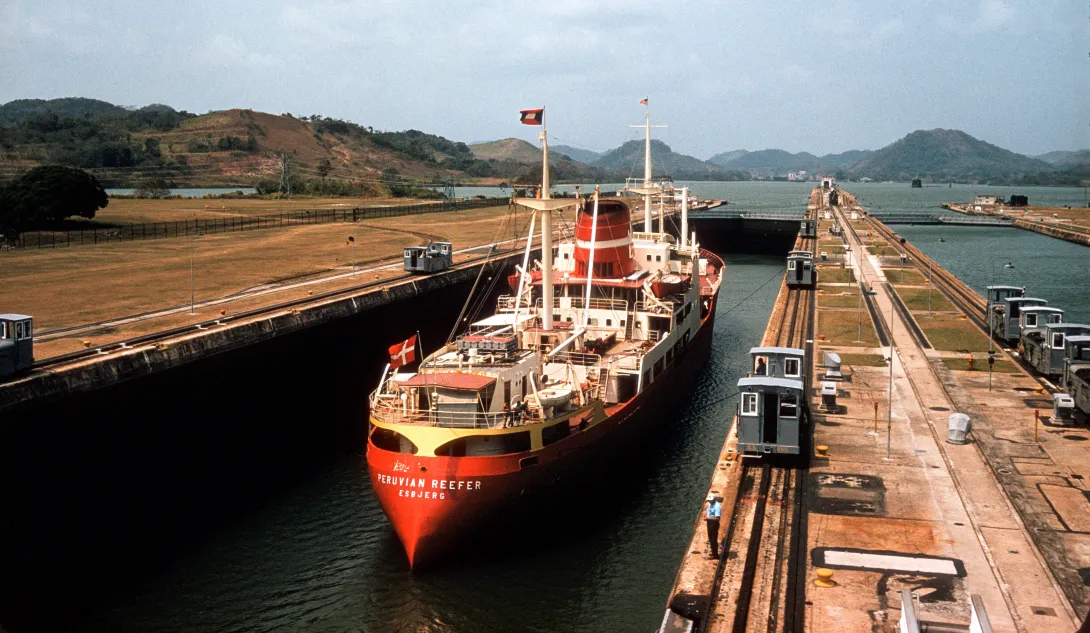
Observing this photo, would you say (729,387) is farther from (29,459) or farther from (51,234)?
(51,234)

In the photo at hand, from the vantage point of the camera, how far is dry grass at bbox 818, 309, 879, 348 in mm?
47188

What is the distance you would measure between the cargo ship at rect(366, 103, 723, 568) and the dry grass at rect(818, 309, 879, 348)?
26.8ft

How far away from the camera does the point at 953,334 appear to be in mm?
49594

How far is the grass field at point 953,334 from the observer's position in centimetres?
4606

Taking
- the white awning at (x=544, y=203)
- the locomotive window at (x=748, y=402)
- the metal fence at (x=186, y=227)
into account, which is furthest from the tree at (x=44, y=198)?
the locomotive window at (x=748, y=402)

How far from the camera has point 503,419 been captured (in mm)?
28625

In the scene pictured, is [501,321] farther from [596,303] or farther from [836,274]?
[836,274]

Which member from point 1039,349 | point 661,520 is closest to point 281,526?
point 661,520

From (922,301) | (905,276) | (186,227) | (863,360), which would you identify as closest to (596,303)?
(863,360)

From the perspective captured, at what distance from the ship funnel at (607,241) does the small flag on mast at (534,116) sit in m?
9.44

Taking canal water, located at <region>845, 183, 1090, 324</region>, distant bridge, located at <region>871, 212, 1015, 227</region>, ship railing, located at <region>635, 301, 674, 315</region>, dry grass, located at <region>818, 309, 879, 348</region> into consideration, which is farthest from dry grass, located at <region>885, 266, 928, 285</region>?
distant bridge, located at <region>871, 212, 1015, 227</region>

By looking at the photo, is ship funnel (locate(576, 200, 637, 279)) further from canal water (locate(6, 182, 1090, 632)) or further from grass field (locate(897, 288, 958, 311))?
grass field (locate(897, 288, 958, 311))

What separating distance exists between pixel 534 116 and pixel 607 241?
10.2 m

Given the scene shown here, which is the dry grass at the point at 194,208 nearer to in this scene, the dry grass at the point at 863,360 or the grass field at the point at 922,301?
the grass field at the point at 922,301
